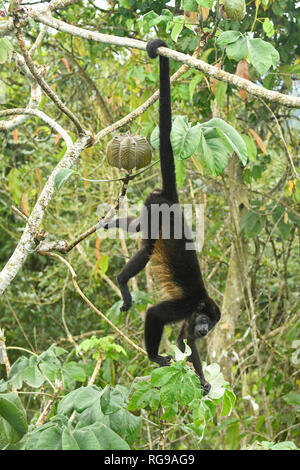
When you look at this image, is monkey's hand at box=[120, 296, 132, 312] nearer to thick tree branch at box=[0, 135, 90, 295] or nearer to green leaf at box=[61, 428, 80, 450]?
thick tree branch at box=[0, 135, 90, 295]

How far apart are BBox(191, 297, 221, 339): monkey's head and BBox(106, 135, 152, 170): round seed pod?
1686 mm

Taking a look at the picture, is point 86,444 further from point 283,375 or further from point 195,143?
point 283,375

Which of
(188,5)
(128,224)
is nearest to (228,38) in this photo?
(188,5)

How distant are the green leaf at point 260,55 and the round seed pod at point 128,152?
0.54 metres

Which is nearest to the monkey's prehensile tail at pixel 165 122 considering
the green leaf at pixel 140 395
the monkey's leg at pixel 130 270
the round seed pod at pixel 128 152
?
the monkey's leg at pixel 130 270

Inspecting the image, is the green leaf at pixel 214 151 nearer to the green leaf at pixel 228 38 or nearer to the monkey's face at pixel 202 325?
the green leaf at pixel 228 38

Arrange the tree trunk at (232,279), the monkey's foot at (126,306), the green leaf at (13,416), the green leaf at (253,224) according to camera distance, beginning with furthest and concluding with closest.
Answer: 1. the tree trunk at (232,279)
2. the green leaf at (253,224)
3. the monkey's foot at (126,306)
4. the green leaf at (13,416)

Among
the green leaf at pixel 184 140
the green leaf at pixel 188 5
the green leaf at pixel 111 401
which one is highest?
the green leaf at pixel 188 5

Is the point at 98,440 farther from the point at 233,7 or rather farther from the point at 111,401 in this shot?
the point at 233,7

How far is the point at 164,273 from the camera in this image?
3627mm

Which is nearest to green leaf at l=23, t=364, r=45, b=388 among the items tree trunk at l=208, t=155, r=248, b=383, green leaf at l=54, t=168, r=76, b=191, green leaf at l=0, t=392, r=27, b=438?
green leaf at l=0, t=392, r=27, b=438

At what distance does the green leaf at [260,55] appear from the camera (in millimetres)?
1984

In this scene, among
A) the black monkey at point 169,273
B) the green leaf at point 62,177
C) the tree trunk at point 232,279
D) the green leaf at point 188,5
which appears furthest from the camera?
the tree trunk at point 232,279

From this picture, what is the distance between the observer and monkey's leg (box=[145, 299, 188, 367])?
135 inches
